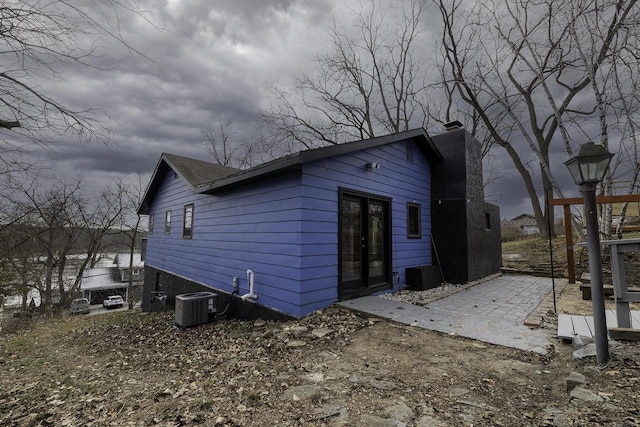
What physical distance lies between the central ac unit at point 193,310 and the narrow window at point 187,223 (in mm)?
3145

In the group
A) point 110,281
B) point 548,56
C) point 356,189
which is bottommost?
point 110,281

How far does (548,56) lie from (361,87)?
9.51 metres

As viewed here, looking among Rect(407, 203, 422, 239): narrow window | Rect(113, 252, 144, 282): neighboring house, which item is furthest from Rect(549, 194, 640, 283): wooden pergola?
Rect(113, 252, 144, 282): neighboring house

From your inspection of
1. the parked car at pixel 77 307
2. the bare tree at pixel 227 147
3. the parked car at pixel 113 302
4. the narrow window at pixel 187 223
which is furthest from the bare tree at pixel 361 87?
the parked car at pixel 113 302

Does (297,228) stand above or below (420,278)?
above

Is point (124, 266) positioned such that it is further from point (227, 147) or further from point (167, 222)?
point (167, 222)

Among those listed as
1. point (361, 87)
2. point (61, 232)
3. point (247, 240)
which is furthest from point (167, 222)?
point (361, 87)

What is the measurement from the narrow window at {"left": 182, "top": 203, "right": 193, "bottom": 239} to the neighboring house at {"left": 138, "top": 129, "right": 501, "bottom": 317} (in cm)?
3

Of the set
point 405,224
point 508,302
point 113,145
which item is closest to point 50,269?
point 113,145

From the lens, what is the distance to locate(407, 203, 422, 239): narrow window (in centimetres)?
754

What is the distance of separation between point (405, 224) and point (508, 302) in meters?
2.64

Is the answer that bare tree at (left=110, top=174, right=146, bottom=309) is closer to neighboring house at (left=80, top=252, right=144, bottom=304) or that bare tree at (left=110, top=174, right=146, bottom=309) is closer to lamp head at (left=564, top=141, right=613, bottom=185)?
neighboring house at (left=80, top=252, right=144, bottom=304)

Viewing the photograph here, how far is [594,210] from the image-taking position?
313 centimetres

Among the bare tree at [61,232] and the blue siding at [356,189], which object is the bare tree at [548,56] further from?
the bare tree at [61,232]
